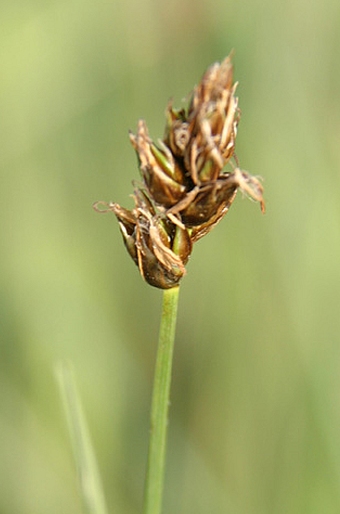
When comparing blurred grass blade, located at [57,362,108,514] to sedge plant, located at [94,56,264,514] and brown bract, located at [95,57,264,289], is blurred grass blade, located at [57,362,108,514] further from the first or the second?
brown bract, located at [95,57,264,289]

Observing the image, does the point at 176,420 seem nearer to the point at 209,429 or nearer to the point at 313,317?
the point at 209,429

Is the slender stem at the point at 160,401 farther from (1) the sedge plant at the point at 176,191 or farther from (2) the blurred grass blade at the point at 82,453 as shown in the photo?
(2) the blurred grass blade at the point at 82,453

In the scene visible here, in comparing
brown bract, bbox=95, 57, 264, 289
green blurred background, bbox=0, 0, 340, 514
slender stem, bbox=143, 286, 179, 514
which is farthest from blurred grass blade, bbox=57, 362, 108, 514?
green blurred background, bbox=0, 0, 340, 514

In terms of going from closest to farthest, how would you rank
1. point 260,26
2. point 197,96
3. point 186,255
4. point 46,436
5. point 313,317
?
point 197,96, point 186,255, point 313,317, point 46,436, point 260,26

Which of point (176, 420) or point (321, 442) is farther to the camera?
point (176, 420)

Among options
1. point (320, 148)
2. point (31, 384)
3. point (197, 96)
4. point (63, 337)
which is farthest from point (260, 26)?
point (197, 96)

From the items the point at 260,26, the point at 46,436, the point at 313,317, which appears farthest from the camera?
the point at 260,26
